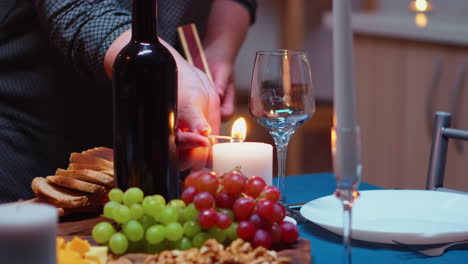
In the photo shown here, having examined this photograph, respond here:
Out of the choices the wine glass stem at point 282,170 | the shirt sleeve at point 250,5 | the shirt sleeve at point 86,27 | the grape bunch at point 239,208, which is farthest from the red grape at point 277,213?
the shirt sleeve at point 250,5

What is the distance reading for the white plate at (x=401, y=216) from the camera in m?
0.86

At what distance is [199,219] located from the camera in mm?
785

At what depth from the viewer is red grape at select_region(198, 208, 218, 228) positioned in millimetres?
778

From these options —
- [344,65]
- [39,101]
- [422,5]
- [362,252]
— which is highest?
[422,5]

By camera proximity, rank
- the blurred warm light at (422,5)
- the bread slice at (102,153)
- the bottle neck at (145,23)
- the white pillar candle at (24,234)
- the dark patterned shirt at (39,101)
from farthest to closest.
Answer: the blurred warm light at (422,5) → the dark patterned shirt at (39,101) → the bread slice at (102,153) → the bottle neck at (145,23) → the white pillar candle at (24,234)

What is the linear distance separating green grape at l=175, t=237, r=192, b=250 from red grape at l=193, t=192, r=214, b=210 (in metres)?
0.04

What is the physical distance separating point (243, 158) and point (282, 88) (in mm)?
119

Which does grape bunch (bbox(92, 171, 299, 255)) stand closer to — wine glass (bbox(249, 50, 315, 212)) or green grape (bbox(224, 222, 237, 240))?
green grape (bbox(224, 222, 237, 240))

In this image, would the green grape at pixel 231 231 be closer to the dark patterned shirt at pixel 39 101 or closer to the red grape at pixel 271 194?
the red grape at pixel 271 194

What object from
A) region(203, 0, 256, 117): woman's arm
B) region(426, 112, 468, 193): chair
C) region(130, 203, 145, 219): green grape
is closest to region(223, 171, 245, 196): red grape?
region(130, 203, 145, 219): green grape

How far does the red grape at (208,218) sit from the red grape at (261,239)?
0.05 metres

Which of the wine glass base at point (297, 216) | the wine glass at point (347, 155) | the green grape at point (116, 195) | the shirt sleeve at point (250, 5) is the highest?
the shirt sleeve at point (250, 5)

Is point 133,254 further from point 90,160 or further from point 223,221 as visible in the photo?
point 90,160

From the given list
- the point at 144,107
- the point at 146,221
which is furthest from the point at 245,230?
the point at 144,107
